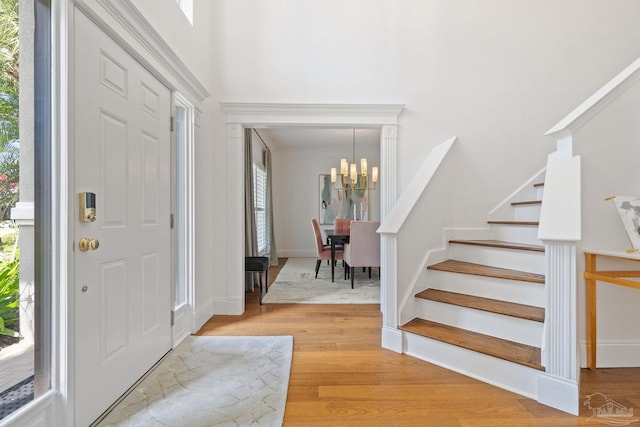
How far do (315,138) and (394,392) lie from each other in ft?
16.6

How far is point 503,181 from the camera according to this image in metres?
3.02

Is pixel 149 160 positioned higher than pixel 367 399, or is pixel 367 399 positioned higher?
pixel 149 160

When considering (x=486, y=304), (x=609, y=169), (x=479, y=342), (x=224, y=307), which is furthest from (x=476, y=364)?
(x=224, y=307)

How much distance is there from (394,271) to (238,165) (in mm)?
1851

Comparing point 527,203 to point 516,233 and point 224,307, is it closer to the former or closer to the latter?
point 516,233

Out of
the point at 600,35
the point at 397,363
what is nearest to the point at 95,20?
the point at 397,363

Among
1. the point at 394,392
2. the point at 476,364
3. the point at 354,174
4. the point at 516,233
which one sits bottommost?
the point at 394,392

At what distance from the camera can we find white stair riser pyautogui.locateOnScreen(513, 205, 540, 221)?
8.89 ft

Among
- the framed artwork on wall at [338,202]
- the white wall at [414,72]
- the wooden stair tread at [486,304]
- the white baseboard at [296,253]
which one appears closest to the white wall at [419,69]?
the white wall at [414,72]

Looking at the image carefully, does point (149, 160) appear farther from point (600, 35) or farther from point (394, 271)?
point (600, 35)

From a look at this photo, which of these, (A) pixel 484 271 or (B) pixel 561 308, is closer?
(B) pixel 561 308

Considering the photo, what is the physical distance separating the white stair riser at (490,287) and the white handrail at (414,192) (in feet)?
1.85

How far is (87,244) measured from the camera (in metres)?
1.42

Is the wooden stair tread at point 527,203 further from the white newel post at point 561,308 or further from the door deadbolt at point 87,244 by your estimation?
the door deadbolt at point 87,244
